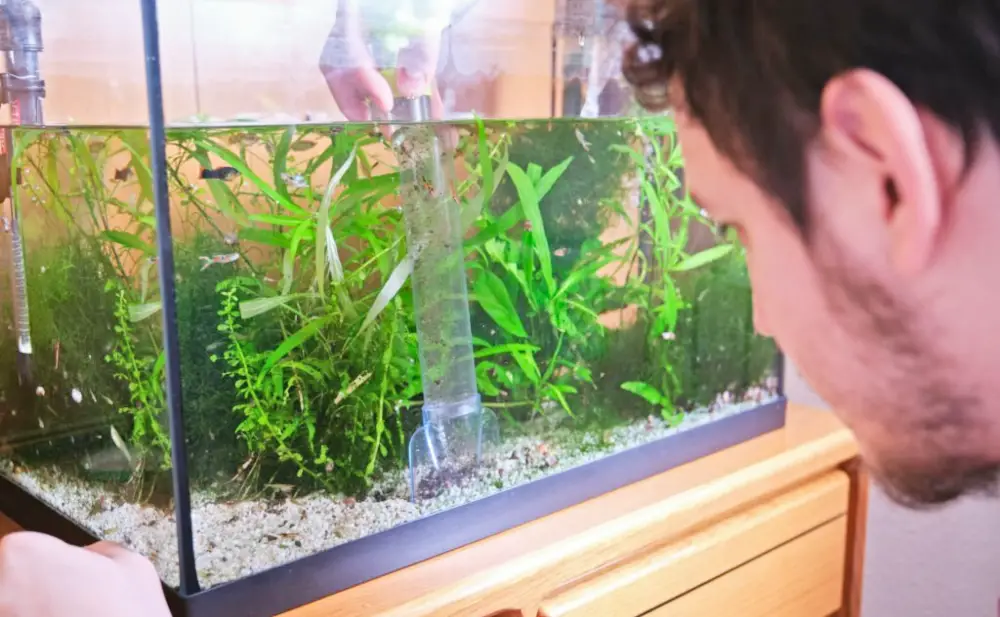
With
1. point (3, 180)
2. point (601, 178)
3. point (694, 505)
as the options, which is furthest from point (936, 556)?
point (3, 180)

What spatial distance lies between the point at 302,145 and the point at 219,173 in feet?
0.20

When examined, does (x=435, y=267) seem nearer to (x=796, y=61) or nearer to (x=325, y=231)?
(x=325, y=231)

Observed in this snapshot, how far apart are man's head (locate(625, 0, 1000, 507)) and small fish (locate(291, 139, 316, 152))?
0.24 m

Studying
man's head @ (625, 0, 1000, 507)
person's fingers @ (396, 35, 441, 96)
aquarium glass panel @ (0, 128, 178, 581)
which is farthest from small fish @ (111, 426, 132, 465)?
man's head @ (625, 0, 1000, 507)

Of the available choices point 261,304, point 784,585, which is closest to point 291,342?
point 261,304

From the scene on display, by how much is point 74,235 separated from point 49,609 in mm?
271

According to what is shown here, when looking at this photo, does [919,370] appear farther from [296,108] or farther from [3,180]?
[3,180]

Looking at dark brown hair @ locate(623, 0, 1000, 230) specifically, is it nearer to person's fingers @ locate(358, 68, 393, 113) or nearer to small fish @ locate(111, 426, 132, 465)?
person's fingers @ locate(358, 68, 393, 113)

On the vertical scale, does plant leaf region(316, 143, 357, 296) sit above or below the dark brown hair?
below

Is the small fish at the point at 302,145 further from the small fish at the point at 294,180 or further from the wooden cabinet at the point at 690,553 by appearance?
the wooden cabinet at the point at 690,553

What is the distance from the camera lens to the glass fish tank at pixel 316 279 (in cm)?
54

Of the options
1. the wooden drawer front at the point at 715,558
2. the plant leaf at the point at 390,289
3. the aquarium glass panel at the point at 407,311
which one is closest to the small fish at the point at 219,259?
the aquarium glass panel at the point at 407,311

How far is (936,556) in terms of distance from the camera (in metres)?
0.73

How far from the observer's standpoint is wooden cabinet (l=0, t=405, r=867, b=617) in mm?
610
